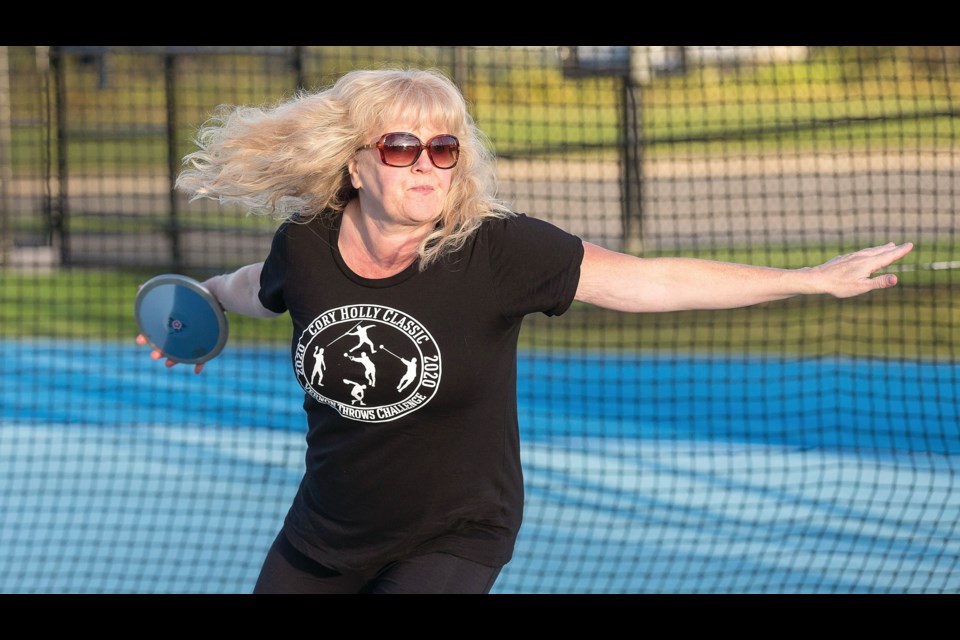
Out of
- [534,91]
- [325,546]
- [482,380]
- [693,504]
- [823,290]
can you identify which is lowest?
[693,504]

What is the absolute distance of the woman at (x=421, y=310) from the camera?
10.2 feet

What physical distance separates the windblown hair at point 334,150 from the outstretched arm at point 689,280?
34 centimetres

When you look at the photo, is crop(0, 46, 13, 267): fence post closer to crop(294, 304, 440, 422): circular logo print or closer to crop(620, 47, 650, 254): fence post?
crop(620, 47, 650, 254): fence post

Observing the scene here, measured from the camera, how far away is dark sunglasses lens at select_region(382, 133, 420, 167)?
10.3ft

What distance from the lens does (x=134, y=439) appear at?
8.02 m

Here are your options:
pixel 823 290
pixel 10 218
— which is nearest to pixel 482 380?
pixel 823 290

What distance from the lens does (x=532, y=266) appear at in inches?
123

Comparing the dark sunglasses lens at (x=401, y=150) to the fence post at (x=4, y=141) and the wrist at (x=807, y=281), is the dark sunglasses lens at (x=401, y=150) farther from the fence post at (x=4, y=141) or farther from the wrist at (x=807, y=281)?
the fence post at (x=4, y=141)

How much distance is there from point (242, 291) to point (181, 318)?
1.27 feet

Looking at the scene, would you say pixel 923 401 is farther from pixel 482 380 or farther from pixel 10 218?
pixel 10 218

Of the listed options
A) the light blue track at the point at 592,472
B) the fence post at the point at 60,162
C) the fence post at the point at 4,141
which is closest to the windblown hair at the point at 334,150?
the light blue track at the point at 592,472

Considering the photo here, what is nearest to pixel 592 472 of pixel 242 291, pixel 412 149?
pixel 242 291

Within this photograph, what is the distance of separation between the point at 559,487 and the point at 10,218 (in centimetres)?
1091

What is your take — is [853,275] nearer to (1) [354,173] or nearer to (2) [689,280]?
(2) [689,280]
